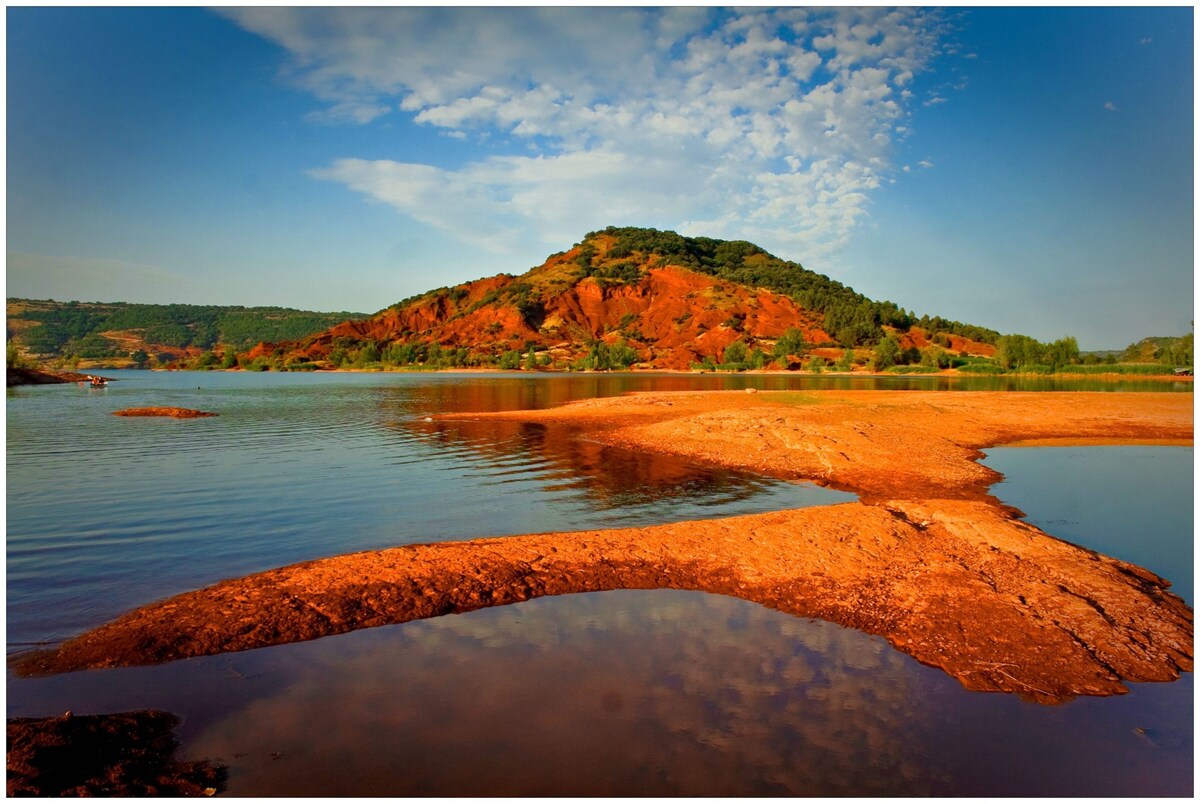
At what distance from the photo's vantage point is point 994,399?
4566cm

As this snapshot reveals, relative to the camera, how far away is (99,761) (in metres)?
5.50

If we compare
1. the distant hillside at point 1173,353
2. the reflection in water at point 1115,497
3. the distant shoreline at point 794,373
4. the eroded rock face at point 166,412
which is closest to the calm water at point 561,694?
the reflection in water at point 1115,497

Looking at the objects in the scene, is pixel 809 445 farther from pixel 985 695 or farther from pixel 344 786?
pixel 344 786

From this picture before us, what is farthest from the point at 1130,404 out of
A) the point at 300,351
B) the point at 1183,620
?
the point at 300,351

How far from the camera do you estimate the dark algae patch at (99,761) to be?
5148 millimetres

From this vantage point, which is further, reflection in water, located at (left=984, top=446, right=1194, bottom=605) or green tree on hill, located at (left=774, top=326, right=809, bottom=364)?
green tree on hill, located at (left=774, top=326, right=809, bottom=364)

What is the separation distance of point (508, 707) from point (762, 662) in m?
3.16

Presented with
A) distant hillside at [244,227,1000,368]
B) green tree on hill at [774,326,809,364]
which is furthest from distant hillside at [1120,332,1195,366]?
green tree on hill at [774,326,809,364]

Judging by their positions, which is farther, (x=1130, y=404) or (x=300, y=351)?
(x=300, y=351)

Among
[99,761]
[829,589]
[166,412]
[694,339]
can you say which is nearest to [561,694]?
[99,761]

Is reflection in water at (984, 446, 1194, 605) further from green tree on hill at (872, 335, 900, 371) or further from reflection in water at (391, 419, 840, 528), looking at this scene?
green tree on hill at (872, 335, 900, 371)

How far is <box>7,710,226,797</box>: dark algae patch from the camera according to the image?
16.9 feet

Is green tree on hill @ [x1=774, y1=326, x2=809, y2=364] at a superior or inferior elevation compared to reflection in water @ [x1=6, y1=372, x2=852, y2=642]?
superior

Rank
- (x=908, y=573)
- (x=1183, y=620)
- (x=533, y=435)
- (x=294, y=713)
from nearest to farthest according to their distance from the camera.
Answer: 1. (x=294, y=713)
2. (x=1183, y=620)
3. (x=908, y=573)
4. (x=533, y=435)
